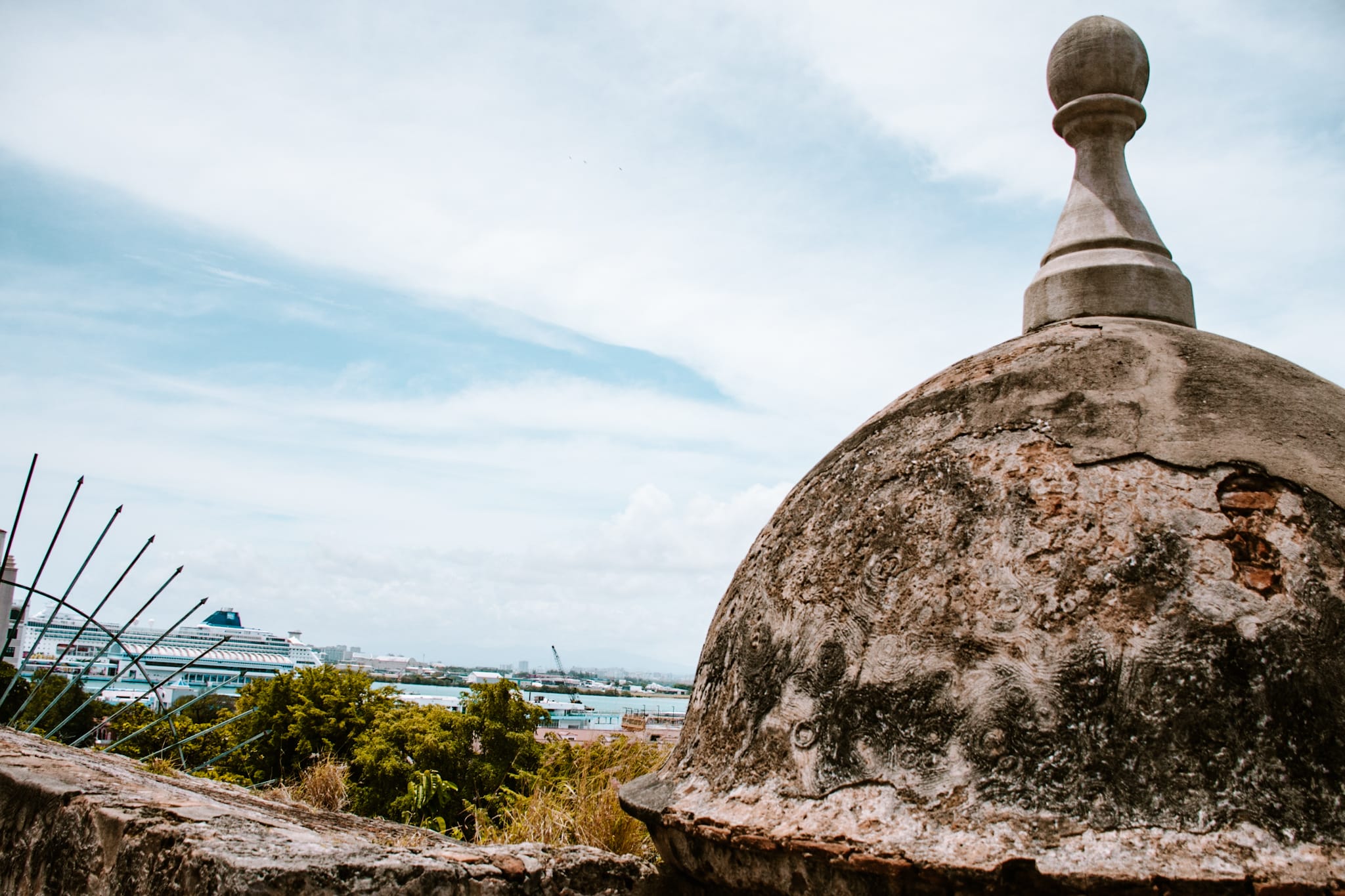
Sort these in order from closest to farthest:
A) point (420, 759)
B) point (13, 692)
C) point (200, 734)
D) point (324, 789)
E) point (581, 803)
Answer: point (581, 803)
point (200, 734)
point (324, 789)
point (13, 692)
point (420, 759)

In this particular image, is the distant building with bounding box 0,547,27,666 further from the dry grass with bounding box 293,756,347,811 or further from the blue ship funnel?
the blue ship funnel

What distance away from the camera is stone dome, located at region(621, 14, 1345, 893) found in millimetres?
1691

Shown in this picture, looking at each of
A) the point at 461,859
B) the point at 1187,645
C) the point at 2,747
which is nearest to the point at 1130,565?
the point at 1187,645

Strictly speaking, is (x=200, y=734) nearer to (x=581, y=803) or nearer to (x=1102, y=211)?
(x=581, y=803)

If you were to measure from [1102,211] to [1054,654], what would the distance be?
1.78 meters

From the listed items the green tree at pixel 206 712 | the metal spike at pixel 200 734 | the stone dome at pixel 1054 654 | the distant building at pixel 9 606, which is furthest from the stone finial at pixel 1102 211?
the green tree at pixel 206 712

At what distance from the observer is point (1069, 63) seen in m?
3.14

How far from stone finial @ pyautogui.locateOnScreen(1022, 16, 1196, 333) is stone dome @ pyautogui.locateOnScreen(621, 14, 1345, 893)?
0.40 m

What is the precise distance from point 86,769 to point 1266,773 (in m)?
3.41

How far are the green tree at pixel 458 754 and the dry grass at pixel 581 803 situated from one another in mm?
502

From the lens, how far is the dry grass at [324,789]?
895 centimetres

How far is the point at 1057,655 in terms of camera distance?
1.86 m

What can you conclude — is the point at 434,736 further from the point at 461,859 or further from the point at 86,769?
the point at 461,859

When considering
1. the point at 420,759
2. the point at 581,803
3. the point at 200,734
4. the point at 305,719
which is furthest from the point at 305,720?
the point at 581,803
